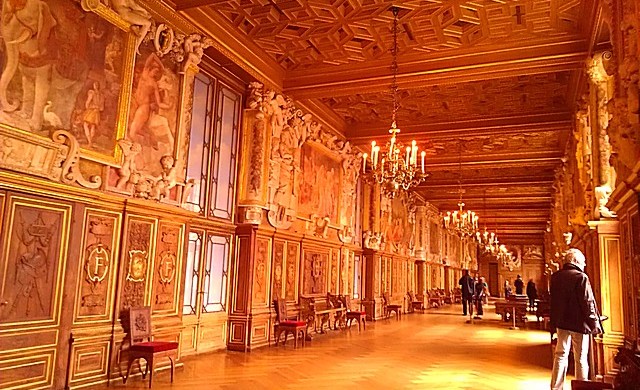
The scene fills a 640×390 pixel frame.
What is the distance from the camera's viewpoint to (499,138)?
43.4 ft

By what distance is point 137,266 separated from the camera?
628cm

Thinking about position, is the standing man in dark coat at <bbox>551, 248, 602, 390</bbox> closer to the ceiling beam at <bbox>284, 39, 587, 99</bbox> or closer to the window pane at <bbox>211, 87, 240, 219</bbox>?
the ceiling beam at <bbox>284, 39, 587, 99</bbox>

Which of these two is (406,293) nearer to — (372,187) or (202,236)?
(372,187)

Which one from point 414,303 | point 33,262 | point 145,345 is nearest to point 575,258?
point 145,345

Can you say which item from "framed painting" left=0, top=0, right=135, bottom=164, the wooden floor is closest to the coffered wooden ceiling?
"framed painting" left=0, top=0, right=135, bottom=164

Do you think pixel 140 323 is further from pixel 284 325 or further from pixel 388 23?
pixel 388 23

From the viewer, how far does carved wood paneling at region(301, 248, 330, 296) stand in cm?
1081

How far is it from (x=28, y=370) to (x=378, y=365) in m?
4.59

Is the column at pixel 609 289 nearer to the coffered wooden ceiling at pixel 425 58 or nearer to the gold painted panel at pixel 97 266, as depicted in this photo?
the coffered wooden ceiling at pixel 425 58

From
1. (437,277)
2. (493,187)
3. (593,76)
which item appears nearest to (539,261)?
(437,277)

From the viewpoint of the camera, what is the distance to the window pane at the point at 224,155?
332 inches

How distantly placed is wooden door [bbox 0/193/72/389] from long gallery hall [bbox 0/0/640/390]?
2 cm

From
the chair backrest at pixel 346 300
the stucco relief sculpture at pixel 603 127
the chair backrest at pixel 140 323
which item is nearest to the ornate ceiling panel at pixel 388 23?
the stucco relief sculpture at pixel 603 127

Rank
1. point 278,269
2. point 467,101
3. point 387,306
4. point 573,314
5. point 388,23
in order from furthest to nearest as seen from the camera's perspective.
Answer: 1. point 387,306
2. point 467,101
3. point 278,269
4. point 388,23
5. point 573,314
